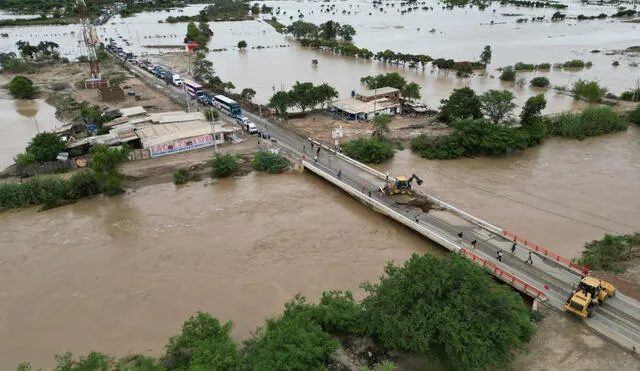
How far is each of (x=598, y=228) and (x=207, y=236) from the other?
21.2m

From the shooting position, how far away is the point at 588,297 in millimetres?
15016

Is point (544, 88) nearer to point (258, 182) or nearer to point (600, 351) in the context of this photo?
point (258, 182)

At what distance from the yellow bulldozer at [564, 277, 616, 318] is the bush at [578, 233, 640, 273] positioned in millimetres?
3175

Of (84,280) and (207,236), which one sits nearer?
(84,280)

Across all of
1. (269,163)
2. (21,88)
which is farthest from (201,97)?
(21,88)

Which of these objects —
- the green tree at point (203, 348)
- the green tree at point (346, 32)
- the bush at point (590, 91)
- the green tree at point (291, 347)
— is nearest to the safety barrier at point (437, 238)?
the green tree at point (291, 347)

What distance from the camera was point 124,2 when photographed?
165m

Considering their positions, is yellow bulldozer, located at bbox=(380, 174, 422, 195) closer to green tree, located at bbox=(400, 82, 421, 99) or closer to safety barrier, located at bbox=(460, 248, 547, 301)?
safety barrier, located at bbox=(460, 248, 547, 301)

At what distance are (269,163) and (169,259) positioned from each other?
11.2 meters

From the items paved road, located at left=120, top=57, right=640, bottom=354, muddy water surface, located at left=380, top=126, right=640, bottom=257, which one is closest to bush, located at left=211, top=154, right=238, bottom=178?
paved road, located at left=120, top=57, right=640, bottom=354

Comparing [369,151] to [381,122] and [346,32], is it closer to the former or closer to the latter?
[381,122]

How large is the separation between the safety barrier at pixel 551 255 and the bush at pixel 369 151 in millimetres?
11733

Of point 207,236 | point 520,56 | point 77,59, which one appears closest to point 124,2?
point 77,59

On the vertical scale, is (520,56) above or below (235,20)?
below
